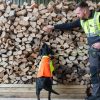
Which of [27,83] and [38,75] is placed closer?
[38,75]

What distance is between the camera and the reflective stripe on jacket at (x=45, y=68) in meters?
7.20

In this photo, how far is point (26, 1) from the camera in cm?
802

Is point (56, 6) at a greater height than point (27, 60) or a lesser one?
greater

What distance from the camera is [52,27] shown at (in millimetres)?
7547

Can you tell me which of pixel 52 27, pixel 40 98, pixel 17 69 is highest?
pixel 52 27

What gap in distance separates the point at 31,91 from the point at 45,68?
633mm

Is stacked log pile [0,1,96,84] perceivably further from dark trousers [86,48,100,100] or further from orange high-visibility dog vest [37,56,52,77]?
dark trousers [86,48,100,100]

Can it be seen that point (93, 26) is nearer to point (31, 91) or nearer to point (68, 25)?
point (68, 25)

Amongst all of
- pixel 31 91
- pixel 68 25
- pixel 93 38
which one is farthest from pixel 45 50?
pixel 93 38

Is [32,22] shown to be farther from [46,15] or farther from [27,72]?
[27,72]

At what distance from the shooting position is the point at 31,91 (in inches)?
301

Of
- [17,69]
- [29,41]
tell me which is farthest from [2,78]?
[29,41]

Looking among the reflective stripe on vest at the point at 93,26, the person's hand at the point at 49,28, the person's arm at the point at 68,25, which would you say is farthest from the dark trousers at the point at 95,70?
the person's hand at the point at 49,28

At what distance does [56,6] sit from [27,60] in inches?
40.4
